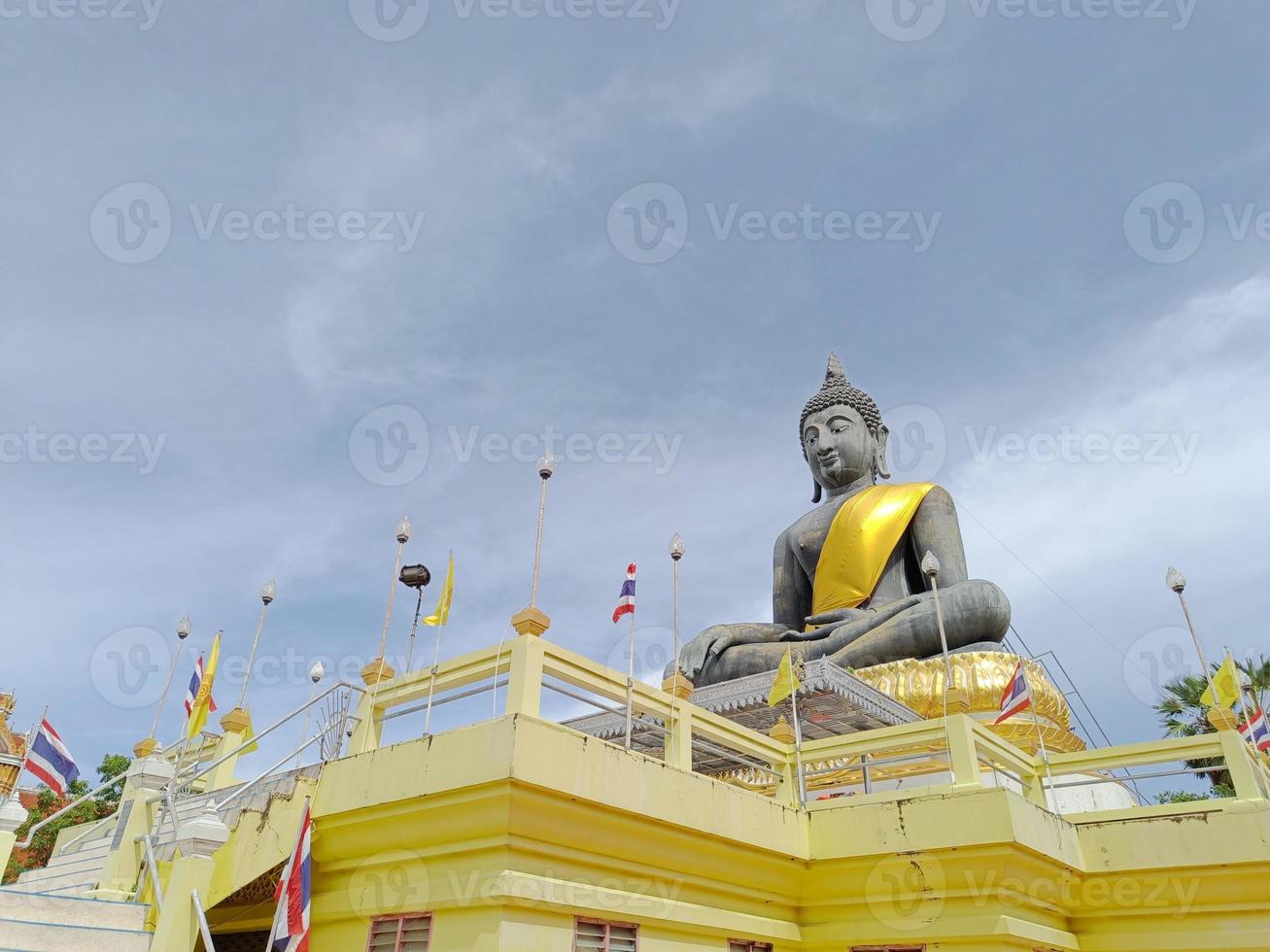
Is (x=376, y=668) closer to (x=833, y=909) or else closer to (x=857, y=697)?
(x=833, y=909)

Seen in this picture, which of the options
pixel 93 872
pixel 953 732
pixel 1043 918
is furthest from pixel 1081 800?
pixel 93 872

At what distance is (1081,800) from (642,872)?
8.38m

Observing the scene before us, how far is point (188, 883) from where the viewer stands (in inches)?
304

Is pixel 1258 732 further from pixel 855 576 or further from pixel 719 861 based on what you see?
pixel 855 576

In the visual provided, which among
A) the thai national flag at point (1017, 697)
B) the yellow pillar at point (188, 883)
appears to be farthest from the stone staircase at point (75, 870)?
the thai national flag at point (1017, 697)

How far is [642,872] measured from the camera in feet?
24.7

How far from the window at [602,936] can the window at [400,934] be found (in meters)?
1.10

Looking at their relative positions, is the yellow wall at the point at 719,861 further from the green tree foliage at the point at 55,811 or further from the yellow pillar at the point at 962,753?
the green tree foliage at the point at 55,811

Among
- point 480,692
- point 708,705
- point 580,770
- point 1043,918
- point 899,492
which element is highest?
point 899,492

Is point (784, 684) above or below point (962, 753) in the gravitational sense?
above

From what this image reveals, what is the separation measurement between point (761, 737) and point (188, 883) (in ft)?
18.0

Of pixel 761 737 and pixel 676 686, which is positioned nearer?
pixel 676 686

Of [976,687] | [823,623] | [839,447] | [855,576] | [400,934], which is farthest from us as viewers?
[839,447]

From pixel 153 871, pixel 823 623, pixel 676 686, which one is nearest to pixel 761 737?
pixel 676 686
